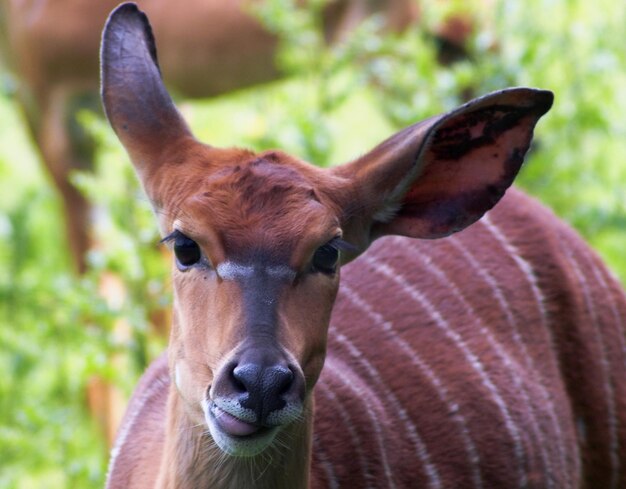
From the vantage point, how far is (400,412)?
3.13 meters

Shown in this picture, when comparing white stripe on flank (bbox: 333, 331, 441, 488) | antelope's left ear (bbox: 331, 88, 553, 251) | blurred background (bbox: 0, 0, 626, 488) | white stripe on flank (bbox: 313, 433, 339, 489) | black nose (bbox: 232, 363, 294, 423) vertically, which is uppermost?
blurred background (bbox: 0, 0, 626, 488)

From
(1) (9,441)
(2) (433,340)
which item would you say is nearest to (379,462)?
(2) (433,340)

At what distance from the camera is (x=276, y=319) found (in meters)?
2.46

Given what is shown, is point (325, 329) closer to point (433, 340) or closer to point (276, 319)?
point (276, 319)

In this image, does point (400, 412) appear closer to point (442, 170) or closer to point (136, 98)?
point (442, 170)

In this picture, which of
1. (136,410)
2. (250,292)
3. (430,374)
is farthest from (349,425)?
(250,292)

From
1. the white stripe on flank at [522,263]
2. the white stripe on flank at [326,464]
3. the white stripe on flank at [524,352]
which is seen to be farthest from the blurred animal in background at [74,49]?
the white stripe on flank at [326,464]

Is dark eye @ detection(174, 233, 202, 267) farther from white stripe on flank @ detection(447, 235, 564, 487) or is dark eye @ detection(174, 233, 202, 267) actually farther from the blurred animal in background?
the blurred animal in background

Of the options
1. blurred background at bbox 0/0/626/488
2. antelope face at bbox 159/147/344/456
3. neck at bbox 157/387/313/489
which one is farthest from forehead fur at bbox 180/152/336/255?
blurred background at bbox 0/0/626/488

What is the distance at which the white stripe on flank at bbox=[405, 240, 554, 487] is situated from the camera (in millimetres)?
3281

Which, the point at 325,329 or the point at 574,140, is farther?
the point at 574,140

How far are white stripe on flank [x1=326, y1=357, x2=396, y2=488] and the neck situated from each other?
29 cm

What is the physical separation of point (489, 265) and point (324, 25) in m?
3.53

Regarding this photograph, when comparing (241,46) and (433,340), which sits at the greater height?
(241,46)
